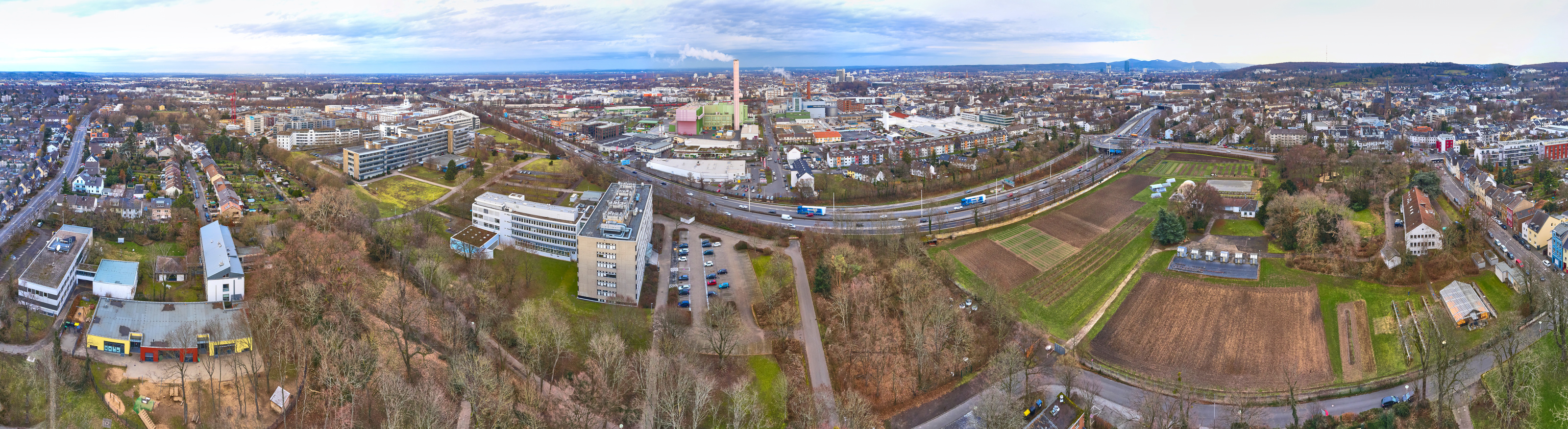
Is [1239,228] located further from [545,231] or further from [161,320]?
[161,320]

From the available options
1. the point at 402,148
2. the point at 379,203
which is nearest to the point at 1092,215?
the point at 379,203

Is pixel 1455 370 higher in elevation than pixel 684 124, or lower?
lower

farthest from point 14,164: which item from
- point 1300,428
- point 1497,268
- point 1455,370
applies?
point 1497,268

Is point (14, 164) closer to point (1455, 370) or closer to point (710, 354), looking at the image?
point (710, 354)

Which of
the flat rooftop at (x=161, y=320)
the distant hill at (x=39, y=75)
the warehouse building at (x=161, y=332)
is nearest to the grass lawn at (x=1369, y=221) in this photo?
the warehouse building at (x=161, y=332)

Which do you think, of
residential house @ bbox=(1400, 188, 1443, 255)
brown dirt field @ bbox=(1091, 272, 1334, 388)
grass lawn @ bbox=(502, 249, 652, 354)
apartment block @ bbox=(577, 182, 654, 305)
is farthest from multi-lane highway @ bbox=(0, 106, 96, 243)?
residential house @ bbox=(1400, 188, 1443, 255)

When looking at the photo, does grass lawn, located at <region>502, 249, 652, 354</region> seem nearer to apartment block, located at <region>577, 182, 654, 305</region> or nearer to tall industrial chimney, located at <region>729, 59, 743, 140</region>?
apartment block, located at <region>577, 182, 654, 305</region>
